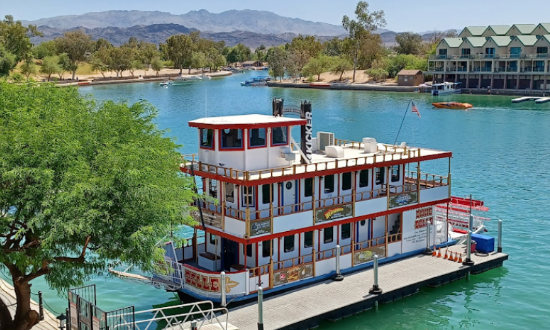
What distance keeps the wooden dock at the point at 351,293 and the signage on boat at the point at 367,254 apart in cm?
53

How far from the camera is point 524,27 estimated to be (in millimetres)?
159750

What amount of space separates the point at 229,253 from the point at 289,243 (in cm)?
268

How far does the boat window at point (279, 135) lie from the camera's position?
94.9 feet

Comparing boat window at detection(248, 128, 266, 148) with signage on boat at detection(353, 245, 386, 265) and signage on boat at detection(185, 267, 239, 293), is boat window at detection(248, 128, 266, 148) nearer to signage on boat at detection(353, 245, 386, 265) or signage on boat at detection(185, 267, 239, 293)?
signage on boat at detection(185, 267, 239, 293)

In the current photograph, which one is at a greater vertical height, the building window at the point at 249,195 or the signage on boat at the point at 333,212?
the building window at the point at 249,195

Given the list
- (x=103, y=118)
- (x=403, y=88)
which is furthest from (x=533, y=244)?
(x=403, y=88)

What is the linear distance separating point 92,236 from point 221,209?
7.30m

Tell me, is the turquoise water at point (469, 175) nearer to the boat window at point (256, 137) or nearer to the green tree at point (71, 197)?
the green tree at point (71, 197)

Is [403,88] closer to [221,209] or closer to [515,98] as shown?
[515,98]

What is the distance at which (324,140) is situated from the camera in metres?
34.0

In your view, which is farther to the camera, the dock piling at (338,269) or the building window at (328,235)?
the building window at (328,235)

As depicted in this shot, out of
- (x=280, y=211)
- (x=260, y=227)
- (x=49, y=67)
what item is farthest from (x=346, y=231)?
(x=49, y=67)

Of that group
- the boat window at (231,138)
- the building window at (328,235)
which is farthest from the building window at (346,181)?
the boat window at (231,138)

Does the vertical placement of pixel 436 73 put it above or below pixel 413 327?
above
